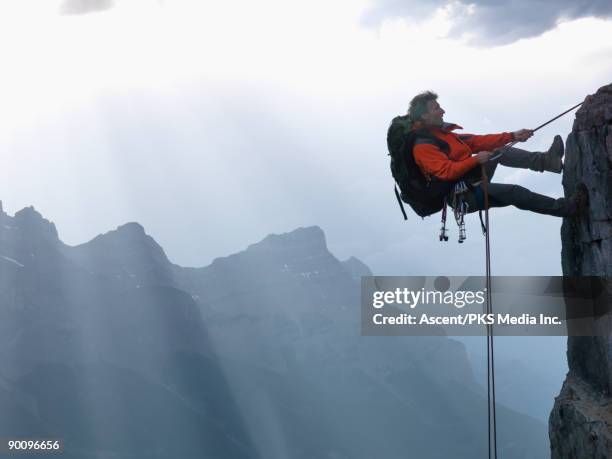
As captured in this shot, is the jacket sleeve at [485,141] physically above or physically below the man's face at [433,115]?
below

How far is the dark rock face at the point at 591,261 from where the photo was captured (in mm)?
12328

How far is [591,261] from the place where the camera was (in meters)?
13.0

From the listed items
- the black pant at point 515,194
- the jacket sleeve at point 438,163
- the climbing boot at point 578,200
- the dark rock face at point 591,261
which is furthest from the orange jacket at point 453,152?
the climbing boot at point 578,200

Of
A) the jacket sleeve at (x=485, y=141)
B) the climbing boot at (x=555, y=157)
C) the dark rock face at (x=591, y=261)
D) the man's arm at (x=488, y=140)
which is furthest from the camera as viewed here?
the jacket sleeve at (x=485, y=141)

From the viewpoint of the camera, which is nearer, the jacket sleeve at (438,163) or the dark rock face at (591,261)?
the dark rock face at (591,261)

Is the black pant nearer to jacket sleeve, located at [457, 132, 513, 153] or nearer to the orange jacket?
jacket sleeve, located at [457, 132, 513, 153]

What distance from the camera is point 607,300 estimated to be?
12703mm

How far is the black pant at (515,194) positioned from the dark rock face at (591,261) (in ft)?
1.81

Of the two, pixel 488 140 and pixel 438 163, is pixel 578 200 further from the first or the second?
pixel 438 163

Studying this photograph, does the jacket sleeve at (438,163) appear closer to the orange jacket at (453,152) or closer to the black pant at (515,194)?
the orange jacket at (453,152)

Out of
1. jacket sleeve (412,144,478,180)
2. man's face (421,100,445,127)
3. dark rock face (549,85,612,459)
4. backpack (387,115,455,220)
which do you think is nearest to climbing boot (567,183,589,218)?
dark rock face (549,85,612,459)

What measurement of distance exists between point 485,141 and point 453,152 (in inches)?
29.0

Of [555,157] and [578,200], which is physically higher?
[555,157]

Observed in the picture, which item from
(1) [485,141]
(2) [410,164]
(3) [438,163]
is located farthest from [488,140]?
(2) [410,164]
